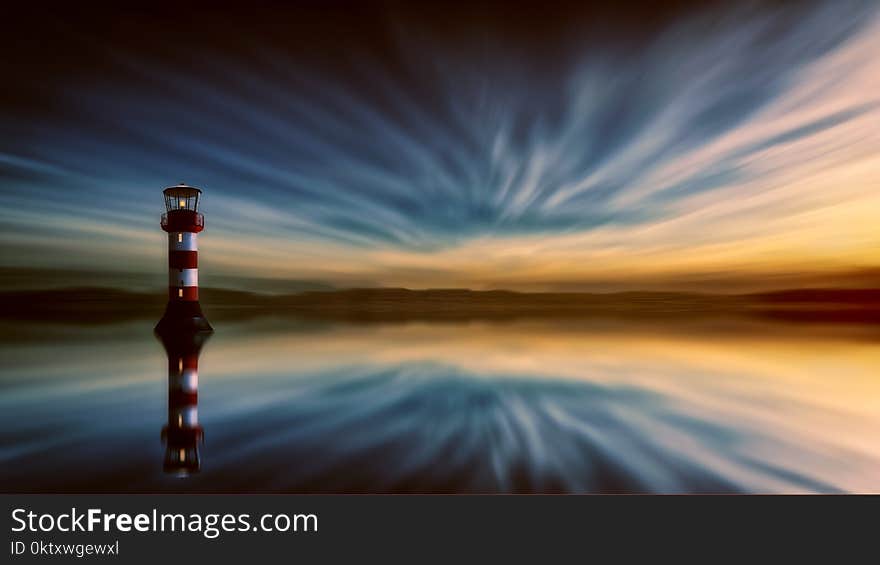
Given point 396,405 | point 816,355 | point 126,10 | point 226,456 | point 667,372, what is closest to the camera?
point 226,456

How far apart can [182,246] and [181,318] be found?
1.38 metres

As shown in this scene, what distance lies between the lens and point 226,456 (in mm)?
2738

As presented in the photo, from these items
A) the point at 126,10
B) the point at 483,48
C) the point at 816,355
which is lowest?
the point at 816,355

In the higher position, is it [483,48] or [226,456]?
[483,48]

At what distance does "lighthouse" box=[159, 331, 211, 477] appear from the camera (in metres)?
2.64

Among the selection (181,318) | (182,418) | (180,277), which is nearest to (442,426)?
(182,418)

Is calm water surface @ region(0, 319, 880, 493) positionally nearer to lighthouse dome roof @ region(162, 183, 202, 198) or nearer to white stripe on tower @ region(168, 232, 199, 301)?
white stripe on tower @ region(168, 232, 199, 301)

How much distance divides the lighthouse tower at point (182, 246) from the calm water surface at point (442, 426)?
1.43 meters

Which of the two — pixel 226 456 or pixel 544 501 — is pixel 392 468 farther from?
pixel 226 456

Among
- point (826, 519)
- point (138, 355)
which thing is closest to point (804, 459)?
point (826, 519)

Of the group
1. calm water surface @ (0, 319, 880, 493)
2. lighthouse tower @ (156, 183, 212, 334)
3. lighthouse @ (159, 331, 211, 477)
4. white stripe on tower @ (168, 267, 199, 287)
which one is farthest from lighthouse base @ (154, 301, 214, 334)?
calm water surface @ (0, 319, 880, 493)

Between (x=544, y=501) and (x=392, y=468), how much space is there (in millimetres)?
852

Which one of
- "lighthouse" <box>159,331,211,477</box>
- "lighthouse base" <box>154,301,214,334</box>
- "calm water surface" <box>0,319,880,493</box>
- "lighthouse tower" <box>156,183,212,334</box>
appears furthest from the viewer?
"lighthouse base" <box>154,301,214,334</box>

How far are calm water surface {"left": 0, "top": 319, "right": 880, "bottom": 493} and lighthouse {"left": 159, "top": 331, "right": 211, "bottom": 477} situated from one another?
20 millimetres
